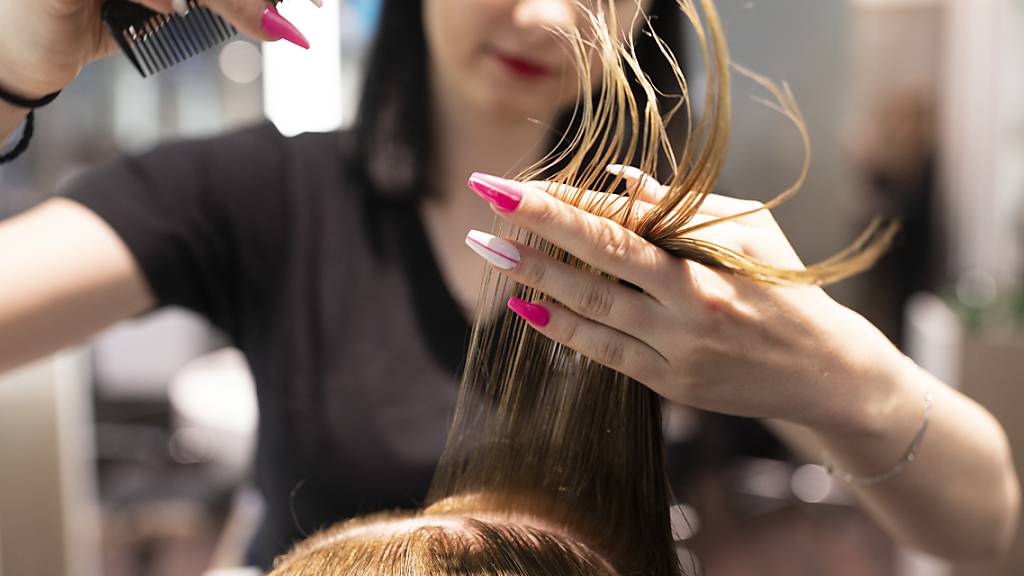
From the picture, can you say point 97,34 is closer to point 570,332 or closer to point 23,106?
point 23,106

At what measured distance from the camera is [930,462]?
0.62m

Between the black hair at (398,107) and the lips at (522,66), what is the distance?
0.23 m

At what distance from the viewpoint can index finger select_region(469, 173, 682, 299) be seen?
0.40 m

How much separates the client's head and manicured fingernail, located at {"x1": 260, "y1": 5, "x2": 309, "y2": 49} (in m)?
0.32

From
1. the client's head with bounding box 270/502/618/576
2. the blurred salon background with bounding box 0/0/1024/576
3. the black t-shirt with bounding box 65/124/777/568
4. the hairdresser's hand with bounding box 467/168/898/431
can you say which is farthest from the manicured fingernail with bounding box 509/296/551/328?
the blurred salon background with bounding box 0/0/1024/576

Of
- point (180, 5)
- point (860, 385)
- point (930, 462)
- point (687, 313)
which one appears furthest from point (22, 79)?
point (930, 462)

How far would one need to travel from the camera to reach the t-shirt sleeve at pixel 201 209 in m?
0.84

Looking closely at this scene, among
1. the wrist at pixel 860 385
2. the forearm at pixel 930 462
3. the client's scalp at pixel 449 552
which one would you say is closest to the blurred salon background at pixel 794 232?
the forearm at pixel 930 462

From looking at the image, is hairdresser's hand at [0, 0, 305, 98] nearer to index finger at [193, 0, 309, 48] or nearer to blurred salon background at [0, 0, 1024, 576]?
index finger at [193, 0, 309, 48]

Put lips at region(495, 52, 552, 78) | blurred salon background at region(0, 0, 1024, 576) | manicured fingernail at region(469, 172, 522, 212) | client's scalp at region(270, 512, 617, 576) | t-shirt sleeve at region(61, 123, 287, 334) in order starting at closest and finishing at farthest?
manicured fingernail at region(469, 172, 522, 212)
client's scalp at region(270, 512, 617, 576)
lips at region(495, 52, 552, 78)
t-shirt sleeve at region(61, 123, 287, 334)
blurred salon background at region(0, 0, 1024, 576)

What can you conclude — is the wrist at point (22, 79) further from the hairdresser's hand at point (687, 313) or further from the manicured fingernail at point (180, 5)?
the hairdresser's hand at point (687, 313)

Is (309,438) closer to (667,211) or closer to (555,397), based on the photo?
(555,397)

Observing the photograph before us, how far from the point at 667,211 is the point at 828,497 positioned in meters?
3.08

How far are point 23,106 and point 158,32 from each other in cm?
10
